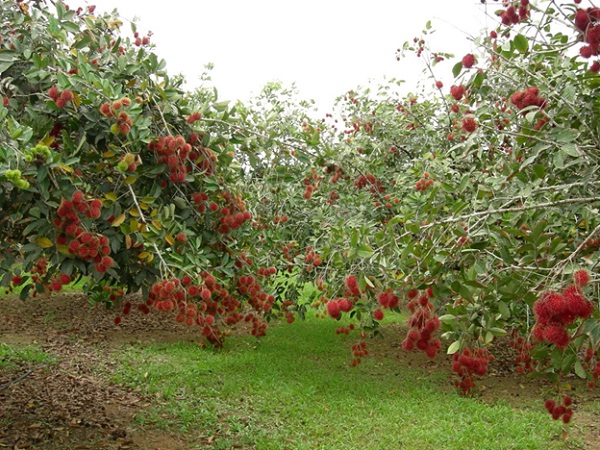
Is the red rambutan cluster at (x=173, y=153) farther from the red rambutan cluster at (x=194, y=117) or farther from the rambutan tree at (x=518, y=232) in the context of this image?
the rambutan tree at (x=518, y=232)

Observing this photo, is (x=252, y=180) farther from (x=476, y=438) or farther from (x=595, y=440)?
(x=595, y=440)

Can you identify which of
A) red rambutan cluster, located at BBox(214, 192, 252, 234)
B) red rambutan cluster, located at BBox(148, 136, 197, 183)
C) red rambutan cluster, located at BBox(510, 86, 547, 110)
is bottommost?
red rambutan cluster, located at BBox(214, 192, 252, 234)

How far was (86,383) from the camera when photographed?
20.7 ft

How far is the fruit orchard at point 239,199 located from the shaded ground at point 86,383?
133 cm

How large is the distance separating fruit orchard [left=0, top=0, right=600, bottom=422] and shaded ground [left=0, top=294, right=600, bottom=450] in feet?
4.38

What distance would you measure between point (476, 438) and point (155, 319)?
6.14m

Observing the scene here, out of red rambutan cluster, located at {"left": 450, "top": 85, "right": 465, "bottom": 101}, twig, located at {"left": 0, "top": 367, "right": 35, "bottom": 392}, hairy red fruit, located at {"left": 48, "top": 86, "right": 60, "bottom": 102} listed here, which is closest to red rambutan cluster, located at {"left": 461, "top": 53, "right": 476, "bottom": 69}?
red rambutan cluster, located at {"left": 450, "top": 85, "right": 465, "bottom": 101}

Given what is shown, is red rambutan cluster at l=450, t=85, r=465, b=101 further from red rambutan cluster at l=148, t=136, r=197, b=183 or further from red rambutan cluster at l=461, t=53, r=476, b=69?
red rambutan cluster at l=148, t=136, r=197, b=183

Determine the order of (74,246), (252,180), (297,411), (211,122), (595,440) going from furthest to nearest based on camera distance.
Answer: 1. (252,180)
2. (297,411)
3. (595,440)
4. (211,122)
5. (74,246)

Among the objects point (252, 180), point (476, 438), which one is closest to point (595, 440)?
point (476, 438)

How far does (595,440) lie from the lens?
17.3 feet

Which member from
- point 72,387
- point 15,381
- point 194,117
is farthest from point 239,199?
point 15,381

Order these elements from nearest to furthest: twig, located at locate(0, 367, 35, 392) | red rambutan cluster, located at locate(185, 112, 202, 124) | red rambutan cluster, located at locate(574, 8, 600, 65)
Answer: red rambutan cluster, located at locate(574, 8, 600, 65), red rambutan cluster, located at locate(185, 112, 202, 124), twig, located at locate(0, 367, 35, 392)

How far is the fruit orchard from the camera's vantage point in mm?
2301
